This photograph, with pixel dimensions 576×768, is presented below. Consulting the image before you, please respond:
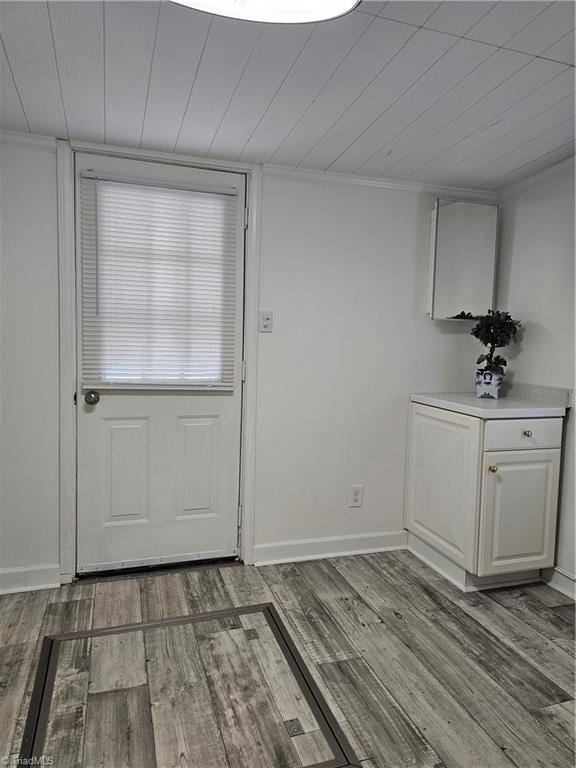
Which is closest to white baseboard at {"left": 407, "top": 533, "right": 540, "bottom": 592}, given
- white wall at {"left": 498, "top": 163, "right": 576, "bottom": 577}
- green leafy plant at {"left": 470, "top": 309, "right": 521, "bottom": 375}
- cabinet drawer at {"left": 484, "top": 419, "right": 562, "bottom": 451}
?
white wall at {"left": 498, "top": 163, "right": 576, "bottom": 577}

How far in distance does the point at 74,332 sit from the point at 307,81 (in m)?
1.50

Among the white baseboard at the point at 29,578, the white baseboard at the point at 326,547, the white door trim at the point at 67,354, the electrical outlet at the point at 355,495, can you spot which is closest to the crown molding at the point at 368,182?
the white door trim at the point at 67,354

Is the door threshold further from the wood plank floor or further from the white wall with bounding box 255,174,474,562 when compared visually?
the white wall with bounding box 255,174,474,562

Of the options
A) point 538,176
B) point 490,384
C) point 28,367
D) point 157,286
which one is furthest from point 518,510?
point 28,367

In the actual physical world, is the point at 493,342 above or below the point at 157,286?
below

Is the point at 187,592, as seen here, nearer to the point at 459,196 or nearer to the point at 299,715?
the point at 299,715

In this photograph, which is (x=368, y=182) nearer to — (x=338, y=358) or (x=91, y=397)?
(x=338, y=358)

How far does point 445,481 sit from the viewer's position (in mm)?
2645

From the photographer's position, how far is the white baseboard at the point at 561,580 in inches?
97.3

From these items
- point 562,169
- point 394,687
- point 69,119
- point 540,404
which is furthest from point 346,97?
point 394,687

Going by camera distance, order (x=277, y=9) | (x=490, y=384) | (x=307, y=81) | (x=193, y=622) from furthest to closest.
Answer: (x=490, y=384) → (x=193, y=622) → (x=307, y=81) → (x=277, y=9)

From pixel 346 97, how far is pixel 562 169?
129cm

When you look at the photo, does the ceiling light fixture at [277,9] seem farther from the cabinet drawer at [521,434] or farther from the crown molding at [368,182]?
the cabinet drawer at [521,434]

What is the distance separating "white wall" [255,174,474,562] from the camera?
2701 millimetres
